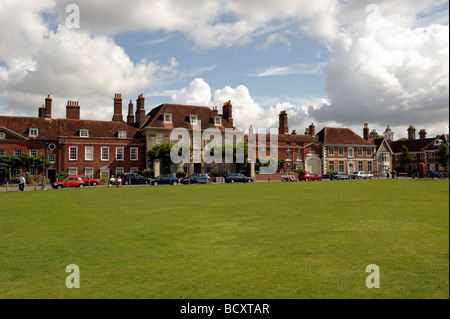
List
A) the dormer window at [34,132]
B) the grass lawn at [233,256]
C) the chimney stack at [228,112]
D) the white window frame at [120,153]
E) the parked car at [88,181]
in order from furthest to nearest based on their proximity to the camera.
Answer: the chimney stack at [228,112] → the white window frame at [120,153] → the dormer window at [34,132] → the parked car at [88,181] → the grass lawn at [233,256]

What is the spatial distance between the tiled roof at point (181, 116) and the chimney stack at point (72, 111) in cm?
1179

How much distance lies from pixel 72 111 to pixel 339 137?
58.0 meters

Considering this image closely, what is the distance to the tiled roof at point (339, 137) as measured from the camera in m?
85.3

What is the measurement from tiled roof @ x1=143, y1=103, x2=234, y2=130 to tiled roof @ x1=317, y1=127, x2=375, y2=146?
26.0 meters

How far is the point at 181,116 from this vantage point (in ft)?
225

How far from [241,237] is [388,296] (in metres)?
5.59

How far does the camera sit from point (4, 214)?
17.6 metres

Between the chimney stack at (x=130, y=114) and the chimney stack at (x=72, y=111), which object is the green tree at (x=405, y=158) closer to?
the chimney stack at (x=130, y=114)

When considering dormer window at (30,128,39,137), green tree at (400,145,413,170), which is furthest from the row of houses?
green tree at (400,145,413,170)

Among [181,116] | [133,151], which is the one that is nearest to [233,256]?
[133,151]

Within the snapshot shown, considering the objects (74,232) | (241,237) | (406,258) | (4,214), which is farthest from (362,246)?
(4,214)

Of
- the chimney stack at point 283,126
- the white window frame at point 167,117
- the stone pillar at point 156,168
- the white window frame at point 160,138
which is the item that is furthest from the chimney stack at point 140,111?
the chimney stack at point 283,126

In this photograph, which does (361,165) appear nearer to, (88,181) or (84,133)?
(84,133)

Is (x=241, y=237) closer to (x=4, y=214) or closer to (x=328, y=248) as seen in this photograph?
(x=328, y=248)
